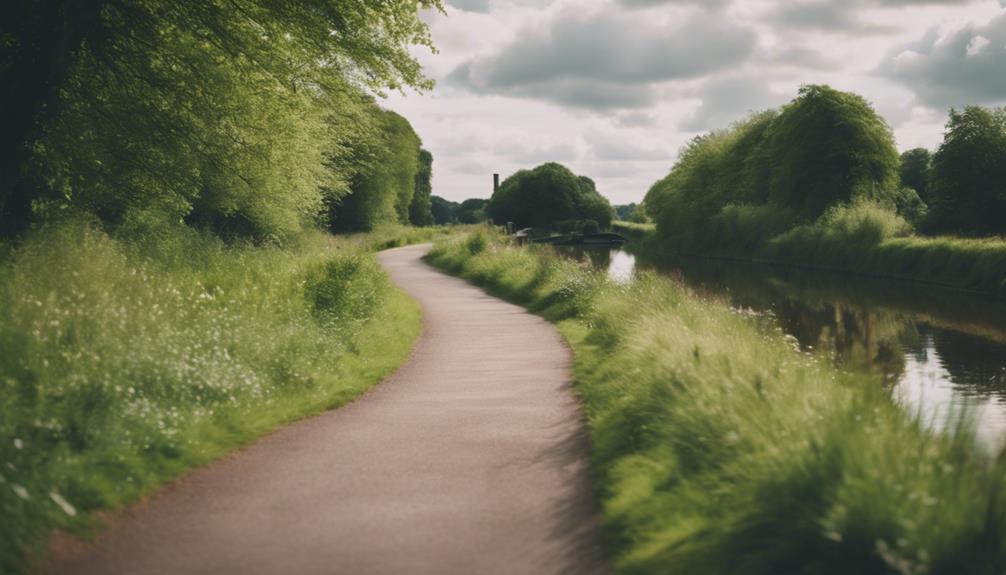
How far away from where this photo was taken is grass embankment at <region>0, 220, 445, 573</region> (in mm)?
5820

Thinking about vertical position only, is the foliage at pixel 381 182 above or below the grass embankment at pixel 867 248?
above

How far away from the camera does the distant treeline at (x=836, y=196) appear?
1442 inches

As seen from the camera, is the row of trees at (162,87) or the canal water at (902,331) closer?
the canal water at (902,331)

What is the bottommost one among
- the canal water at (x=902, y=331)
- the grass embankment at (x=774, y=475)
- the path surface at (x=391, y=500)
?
the canal water at (x=902, y=331)

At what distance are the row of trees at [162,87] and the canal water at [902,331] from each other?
972cm

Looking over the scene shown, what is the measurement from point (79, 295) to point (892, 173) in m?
51.4

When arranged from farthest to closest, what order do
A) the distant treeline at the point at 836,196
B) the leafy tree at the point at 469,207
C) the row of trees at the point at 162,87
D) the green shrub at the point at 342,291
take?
1. the leafy tree at the point at 469,207
2. the distant treeline at the point at 836,196
3. the green shrub at the point at 342,291
4. the row of trees at the point at 162,87

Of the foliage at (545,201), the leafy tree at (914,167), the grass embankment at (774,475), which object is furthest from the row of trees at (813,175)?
the grass embankment at (774,475)

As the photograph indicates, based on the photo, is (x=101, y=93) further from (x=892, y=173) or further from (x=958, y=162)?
(x=892, y=173)

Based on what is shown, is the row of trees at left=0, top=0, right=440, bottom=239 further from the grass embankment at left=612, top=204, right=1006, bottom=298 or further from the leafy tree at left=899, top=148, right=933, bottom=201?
the leafy tree at left=899, top=148, right=933, bottom=201

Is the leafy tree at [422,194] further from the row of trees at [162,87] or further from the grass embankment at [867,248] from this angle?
the row of trees at [162,87]

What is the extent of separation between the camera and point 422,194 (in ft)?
311

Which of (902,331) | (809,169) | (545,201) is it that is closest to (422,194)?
(545,201)

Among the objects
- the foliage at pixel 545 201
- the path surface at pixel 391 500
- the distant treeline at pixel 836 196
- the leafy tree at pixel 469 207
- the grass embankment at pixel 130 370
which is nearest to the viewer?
the path surface at pixel 391 500
